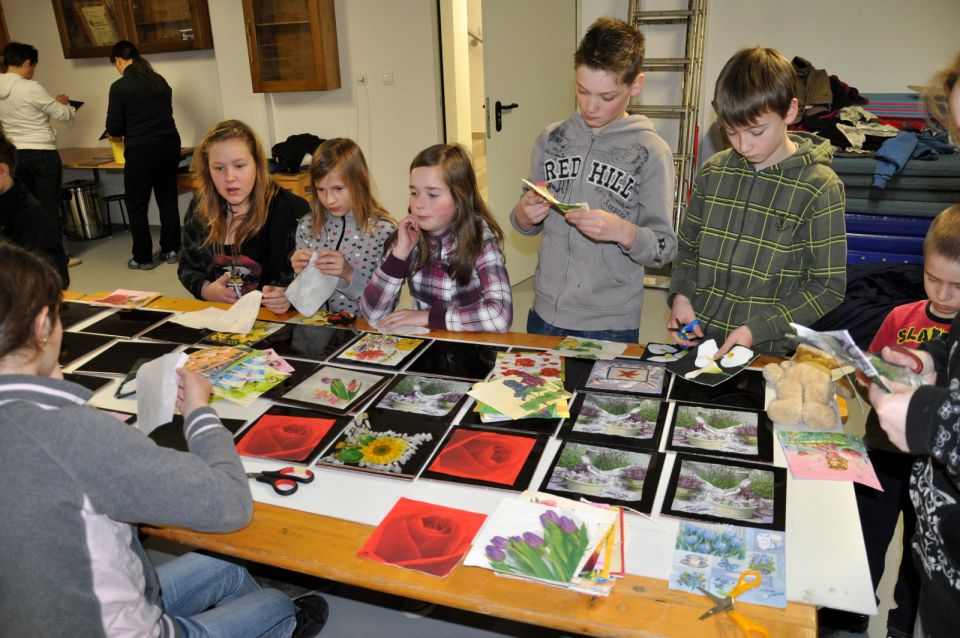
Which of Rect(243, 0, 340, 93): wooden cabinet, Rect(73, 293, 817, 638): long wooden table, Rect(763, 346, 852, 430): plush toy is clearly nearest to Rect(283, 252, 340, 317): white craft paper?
Rect(73, 293, 817, 638): long wooden table

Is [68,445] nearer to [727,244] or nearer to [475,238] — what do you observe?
[475,238]

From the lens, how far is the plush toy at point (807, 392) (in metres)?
1.45

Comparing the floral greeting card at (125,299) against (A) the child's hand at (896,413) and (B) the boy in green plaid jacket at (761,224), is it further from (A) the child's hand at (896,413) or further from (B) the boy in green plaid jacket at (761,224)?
(A) the child's hand at (896,413)

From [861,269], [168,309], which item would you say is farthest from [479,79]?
[168,309]

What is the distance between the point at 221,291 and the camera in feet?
7.71

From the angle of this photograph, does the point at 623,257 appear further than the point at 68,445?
Yes

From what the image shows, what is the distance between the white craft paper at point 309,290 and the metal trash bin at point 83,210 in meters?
4.64

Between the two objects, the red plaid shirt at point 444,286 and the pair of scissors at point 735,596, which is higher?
the red plaid shirt at point 444,286

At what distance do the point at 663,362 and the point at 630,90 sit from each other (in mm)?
734

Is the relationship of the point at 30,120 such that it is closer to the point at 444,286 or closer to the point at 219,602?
the point at 444,286

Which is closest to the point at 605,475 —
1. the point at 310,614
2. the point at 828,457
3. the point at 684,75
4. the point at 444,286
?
the point at 828,457

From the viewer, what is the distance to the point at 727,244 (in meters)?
1.86

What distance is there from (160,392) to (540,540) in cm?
80

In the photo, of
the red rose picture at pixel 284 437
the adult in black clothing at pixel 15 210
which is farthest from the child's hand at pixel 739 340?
the adult in black clothing at pixel 15 210
